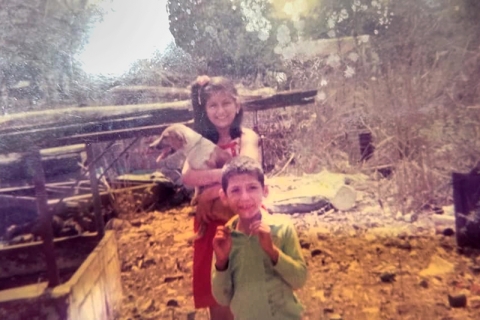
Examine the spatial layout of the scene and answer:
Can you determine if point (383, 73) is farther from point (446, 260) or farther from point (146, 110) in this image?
point (146, 110)

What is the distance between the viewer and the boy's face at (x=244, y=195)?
75.5 inches

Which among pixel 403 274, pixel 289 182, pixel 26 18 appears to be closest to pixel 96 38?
pixel 26 18

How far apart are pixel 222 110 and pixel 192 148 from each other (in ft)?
0.58

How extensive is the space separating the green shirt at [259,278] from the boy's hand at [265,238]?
1 centimetres

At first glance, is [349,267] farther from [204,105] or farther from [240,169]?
[204,105]

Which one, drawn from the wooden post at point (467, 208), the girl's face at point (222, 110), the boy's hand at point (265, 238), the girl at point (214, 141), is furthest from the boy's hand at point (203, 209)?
the wooden post at point (467, 208)

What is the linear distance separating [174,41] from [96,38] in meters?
0.28

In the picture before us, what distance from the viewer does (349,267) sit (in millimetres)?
2045

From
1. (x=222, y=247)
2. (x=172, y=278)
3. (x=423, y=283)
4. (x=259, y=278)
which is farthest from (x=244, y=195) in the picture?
(x=423, y=283)

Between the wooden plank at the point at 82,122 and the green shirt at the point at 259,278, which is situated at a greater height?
the wooden plank at the point at 82,122

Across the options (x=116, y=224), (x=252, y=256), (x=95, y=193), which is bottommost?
(x=252, y=256)

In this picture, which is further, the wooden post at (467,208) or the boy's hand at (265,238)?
the wooden post at (467,208)

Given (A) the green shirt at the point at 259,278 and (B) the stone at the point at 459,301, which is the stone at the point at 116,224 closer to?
(A) the green shirt at the point at 259,278

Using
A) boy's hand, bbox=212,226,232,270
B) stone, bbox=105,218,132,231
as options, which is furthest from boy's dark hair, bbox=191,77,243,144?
stone, bbox=105,218,132,231
